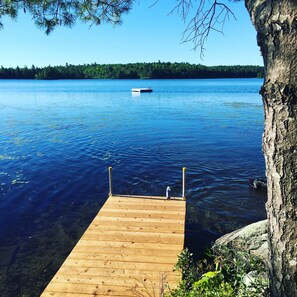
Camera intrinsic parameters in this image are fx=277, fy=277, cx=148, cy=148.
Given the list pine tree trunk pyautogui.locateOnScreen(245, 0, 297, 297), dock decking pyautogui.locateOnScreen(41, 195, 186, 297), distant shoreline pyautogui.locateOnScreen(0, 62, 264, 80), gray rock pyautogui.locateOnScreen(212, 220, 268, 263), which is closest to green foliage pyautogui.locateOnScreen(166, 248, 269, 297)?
dock decking pyautogui.locateOnScreen(41, 195, 186, 297)

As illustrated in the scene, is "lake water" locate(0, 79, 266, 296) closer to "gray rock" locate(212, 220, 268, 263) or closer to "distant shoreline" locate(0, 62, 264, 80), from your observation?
"gray rock" locate(212, 220, 268, 263)

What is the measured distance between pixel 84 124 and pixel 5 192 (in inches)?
593

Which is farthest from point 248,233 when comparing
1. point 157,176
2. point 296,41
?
point 157,176

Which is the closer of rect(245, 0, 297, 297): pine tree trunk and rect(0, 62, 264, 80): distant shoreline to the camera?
rect(245, 0, 297, 297): pine tree trunk

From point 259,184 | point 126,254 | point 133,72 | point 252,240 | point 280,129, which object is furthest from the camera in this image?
point 133,72

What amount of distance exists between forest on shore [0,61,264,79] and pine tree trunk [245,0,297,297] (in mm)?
140208

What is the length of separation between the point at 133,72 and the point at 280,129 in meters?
146

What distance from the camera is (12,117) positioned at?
95.6 ft

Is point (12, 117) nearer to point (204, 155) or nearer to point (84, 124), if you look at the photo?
point (84, 124)

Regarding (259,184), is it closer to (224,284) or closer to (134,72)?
(224,284)

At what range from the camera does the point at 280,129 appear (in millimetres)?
2182

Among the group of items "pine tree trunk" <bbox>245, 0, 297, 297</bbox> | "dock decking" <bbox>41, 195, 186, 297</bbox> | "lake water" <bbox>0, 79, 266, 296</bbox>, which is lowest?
A: "lake water" <bbox>0, 79, 266, 296</bbox>

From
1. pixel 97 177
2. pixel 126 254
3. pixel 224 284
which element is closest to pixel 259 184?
pixel 97 177

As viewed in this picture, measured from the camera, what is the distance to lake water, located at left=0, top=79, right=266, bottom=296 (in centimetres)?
787
